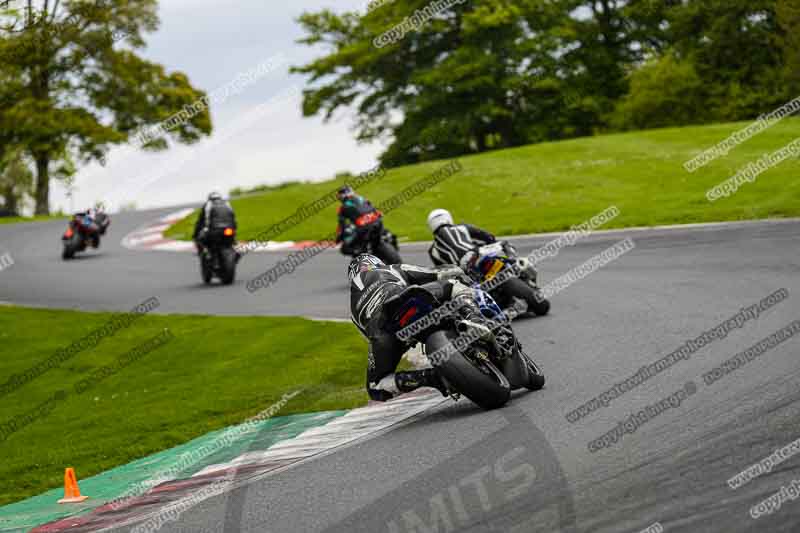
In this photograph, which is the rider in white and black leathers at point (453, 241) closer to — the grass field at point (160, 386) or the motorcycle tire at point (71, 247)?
the grass field at point (160, 386)

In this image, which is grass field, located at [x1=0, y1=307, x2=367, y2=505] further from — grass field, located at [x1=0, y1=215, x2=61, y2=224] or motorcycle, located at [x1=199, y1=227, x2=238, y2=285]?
grass field, located at [x1=0, y1=215, x2=61, y2=224]

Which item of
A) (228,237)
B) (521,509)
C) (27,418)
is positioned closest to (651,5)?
(228,237)

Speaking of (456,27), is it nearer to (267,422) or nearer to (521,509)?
(267,422)

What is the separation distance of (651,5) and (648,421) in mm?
46866

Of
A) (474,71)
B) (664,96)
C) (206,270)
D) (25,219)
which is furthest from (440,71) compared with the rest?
(206,270)

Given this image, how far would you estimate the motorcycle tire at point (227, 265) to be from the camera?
64.7 ft

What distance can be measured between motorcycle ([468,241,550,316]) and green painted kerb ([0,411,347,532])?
138 inches

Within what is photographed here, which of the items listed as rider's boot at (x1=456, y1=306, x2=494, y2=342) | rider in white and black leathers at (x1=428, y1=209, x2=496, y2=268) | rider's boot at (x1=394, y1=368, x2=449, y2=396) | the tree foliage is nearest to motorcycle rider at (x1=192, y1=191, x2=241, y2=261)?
rider in white and black leathers at (x1=428, y1=209, x2=496, y2=268)

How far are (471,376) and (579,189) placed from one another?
879 inches

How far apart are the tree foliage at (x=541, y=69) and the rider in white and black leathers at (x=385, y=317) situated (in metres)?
38.7

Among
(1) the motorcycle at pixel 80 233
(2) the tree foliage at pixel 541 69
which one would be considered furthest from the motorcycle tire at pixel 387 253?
(2) the tree foliage at pixel 541 69

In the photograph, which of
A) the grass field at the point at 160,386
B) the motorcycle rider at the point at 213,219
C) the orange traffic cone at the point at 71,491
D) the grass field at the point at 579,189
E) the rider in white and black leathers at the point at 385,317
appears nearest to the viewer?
the orange traffic cone at the point at 71,491

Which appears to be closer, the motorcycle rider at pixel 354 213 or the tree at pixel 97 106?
the motorcycle rider at pixel 354 213

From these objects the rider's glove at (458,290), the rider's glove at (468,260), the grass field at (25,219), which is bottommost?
the rider's glove at (468,260)
